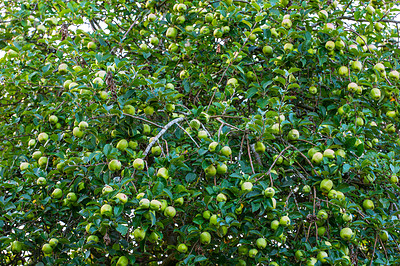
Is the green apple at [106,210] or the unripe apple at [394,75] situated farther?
the unripe apple at [394,75]

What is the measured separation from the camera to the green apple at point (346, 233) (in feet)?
7.40

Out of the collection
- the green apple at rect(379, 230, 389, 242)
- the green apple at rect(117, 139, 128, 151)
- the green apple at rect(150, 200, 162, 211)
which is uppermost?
the green apple at rect(117, 139, 128, 151)

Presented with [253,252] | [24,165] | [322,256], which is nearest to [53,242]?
[24,165]

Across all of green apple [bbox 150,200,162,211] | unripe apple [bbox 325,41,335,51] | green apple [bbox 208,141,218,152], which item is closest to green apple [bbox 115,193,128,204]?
green apple [bbox 150,200,162,211]

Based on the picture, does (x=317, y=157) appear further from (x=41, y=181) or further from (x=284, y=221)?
(x=41, y=181)

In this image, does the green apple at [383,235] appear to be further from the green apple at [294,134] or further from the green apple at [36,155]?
the green apple at [36,155]

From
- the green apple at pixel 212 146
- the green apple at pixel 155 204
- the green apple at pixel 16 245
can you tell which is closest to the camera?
the green apple at pixel 155 204

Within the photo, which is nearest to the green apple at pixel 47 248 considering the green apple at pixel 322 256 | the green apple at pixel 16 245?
the green apple at pixel 16 245

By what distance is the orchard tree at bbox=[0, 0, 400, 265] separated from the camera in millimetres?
2162

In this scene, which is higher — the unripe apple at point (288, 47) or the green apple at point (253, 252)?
the unripe apple at point (288, 47)

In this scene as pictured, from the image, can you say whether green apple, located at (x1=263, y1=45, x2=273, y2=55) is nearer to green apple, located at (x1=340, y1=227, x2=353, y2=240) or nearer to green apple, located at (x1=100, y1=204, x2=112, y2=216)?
green apple, located at (x1=340, y1=227, x2=353, y2=240)

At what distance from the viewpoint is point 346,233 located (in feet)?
7.40

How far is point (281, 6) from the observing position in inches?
125

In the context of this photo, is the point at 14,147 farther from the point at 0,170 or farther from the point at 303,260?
the point at 303,260
